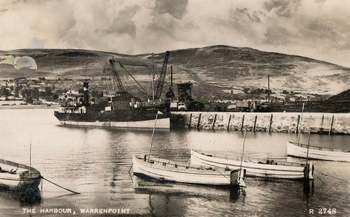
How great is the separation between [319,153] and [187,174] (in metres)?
10.3

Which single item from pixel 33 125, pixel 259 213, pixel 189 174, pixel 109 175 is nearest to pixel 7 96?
pixel 33 125

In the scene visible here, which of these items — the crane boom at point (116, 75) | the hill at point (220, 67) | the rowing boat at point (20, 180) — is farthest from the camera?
the crane boom at point (116, 75)

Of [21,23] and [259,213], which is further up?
[21,23]

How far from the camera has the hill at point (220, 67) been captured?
31688mm

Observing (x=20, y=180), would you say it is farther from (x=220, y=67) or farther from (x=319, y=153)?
(x=220, y=67)

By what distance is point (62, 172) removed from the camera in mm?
25688

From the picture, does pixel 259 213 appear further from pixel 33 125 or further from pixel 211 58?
pixel 33 125

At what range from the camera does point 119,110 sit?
5125cm

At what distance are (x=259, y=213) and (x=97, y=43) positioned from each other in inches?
496

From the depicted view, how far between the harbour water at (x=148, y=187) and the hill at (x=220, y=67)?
4582 millimetres

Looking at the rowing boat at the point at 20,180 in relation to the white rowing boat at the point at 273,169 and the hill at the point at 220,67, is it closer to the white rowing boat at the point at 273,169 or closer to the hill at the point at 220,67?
the hill at the point at 220,67

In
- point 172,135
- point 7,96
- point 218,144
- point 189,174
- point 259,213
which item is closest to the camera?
point 259,213

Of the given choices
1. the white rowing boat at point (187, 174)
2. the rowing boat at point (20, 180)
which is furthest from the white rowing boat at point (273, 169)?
the rowing boat at point (20, 180)

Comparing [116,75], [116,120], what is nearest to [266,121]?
[116,120]
